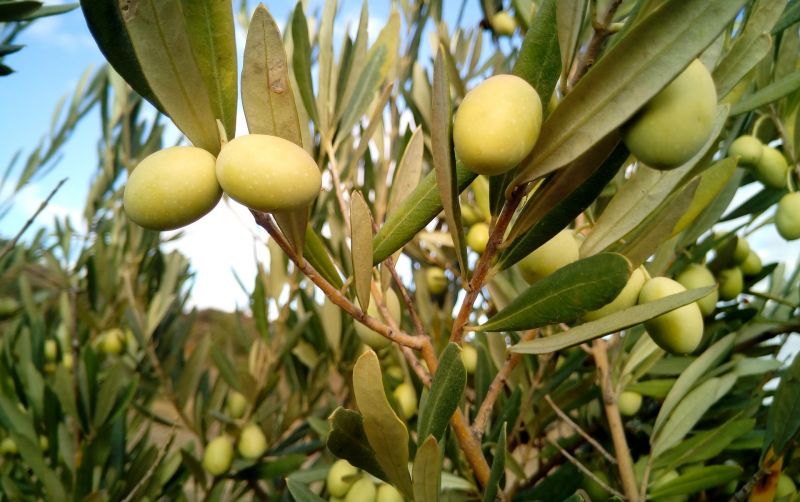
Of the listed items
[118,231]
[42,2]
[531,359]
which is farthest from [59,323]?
[531,359]

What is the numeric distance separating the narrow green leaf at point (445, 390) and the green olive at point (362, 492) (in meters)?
0.33

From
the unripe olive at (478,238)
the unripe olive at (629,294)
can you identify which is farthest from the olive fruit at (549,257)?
the unripe olive at (478,238)

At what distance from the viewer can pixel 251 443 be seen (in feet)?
3.76

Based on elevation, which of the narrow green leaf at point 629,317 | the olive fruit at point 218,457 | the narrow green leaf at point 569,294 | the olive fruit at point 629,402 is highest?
the olive fruit at point 629,402

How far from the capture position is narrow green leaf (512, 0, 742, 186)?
0.32 m

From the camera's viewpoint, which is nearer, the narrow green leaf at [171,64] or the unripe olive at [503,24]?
the narrow green leaf at [171,64]

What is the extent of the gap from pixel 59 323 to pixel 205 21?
170 cm

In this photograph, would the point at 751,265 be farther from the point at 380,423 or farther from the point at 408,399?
the point at 380,423

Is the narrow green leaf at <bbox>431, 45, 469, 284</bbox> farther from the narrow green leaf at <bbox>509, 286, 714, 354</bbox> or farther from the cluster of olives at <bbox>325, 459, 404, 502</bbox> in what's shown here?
the cluster of olives at <bbox>325, 459, 404, 502</bbox>

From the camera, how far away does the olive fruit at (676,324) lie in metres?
0.51

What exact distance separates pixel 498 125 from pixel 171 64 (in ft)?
0.66

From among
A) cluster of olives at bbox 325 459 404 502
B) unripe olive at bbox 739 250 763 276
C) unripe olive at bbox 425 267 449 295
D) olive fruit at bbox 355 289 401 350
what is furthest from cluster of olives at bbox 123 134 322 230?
unripe olive at bbox 425 267 449 295

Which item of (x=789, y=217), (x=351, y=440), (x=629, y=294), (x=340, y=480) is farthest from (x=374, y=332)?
(x=789, y=217)

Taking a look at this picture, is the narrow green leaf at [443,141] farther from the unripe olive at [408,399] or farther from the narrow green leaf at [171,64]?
the unripe olive at [408,399]
